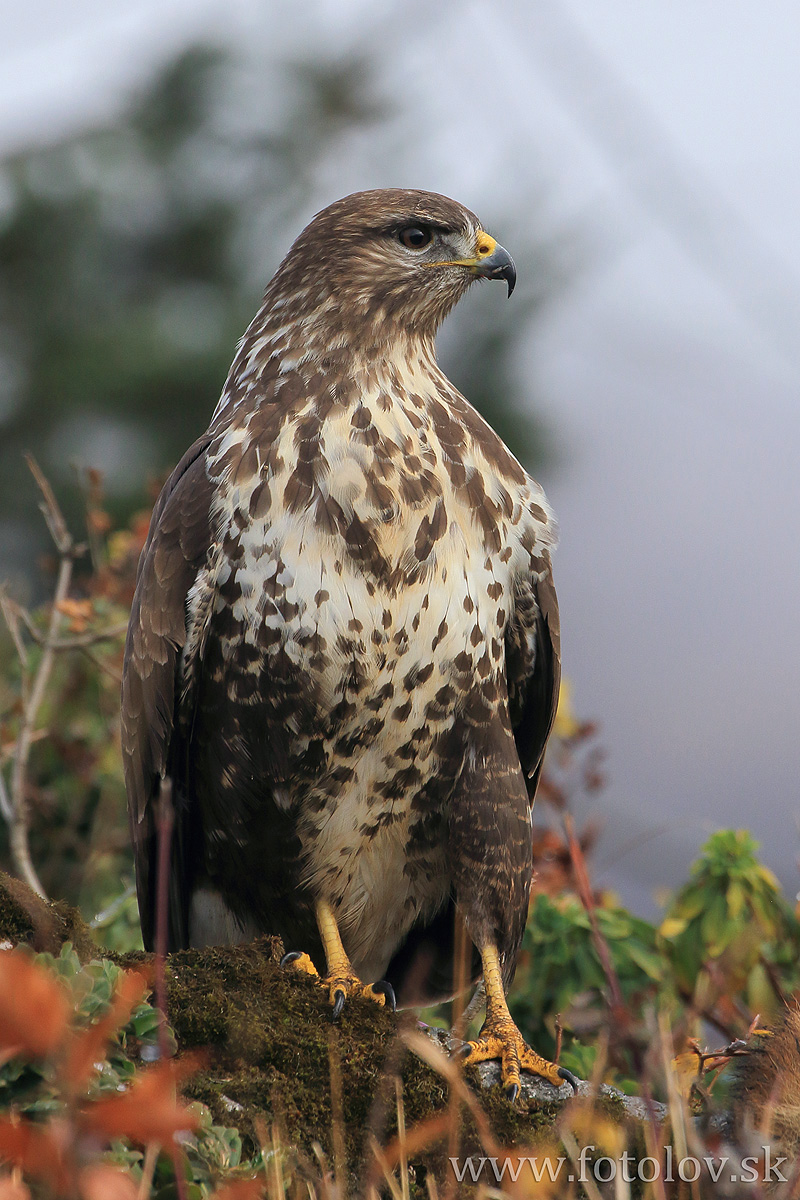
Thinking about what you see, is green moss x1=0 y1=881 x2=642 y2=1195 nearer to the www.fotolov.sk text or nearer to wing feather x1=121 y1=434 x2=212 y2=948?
the www.fotolov.sk text

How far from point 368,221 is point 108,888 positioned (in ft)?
10.5

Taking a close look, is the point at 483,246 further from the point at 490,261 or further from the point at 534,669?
the point at 534,669

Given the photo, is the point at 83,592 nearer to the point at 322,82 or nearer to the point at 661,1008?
the point at 661,1008

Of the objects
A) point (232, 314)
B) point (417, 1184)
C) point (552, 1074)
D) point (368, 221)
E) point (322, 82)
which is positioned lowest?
point (417, 1184)

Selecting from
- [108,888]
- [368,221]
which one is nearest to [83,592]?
[108,888]

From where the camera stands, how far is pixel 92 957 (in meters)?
2.15

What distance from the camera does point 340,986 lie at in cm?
289

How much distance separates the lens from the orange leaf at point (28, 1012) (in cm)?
75

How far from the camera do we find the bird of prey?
9.80ft

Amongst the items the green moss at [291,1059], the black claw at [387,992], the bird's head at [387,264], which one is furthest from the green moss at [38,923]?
the bird's head at [387,264]

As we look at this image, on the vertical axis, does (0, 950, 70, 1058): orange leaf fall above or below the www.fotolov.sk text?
above

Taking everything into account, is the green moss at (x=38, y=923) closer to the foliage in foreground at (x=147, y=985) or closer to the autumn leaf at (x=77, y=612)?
the foliage in foreground at (x=147, y=985)

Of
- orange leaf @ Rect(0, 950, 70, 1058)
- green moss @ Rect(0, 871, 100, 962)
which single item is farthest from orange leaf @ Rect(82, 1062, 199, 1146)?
green moss @ Rect(0, 871, 100, 962)

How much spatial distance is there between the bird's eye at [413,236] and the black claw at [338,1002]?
2.12 meters
